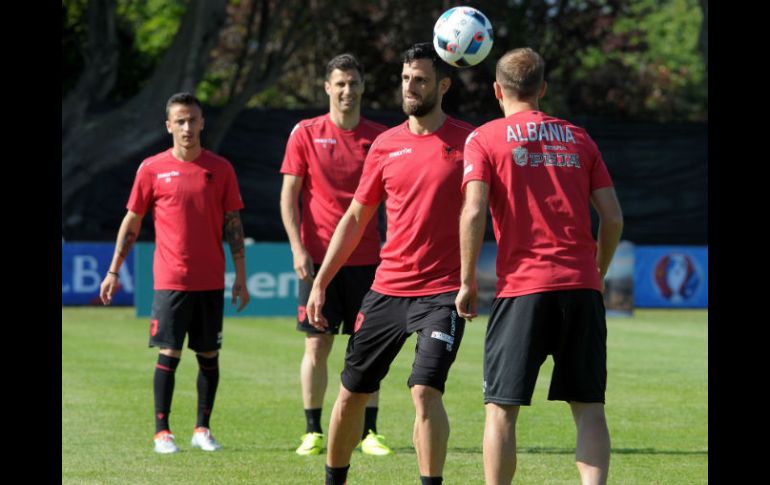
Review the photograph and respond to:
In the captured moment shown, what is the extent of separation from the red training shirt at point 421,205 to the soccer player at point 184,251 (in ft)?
7.74

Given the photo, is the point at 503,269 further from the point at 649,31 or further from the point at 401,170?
the point at 649,31

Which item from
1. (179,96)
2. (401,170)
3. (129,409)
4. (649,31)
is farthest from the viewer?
(649,31)

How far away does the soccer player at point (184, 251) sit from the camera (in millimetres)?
9570

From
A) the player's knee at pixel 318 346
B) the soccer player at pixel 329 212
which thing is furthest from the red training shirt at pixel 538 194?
the player's knee at pixel 318 346

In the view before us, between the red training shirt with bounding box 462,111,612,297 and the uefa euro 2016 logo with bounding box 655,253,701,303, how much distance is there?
20001 mm

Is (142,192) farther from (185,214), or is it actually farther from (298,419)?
(298,419)

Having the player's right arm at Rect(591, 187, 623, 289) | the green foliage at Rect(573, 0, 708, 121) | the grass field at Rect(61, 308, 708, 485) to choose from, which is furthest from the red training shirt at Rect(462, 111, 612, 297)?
the green foliage at Rect(573, 0, 708, 121)

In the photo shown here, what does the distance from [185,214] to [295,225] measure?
0.79 metres

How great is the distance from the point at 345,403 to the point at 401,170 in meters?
1.29

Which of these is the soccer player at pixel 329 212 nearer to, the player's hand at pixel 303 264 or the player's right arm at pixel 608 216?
the player's hand at pixel 303 264

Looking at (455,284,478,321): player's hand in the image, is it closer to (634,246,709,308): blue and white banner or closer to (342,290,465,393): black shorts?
(342,290,465,393): black shorts

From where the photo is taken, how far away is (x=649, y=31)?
206 feet

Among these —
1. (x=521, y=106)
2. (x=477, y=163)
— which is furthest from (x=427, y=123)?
(x=477, y=163)
